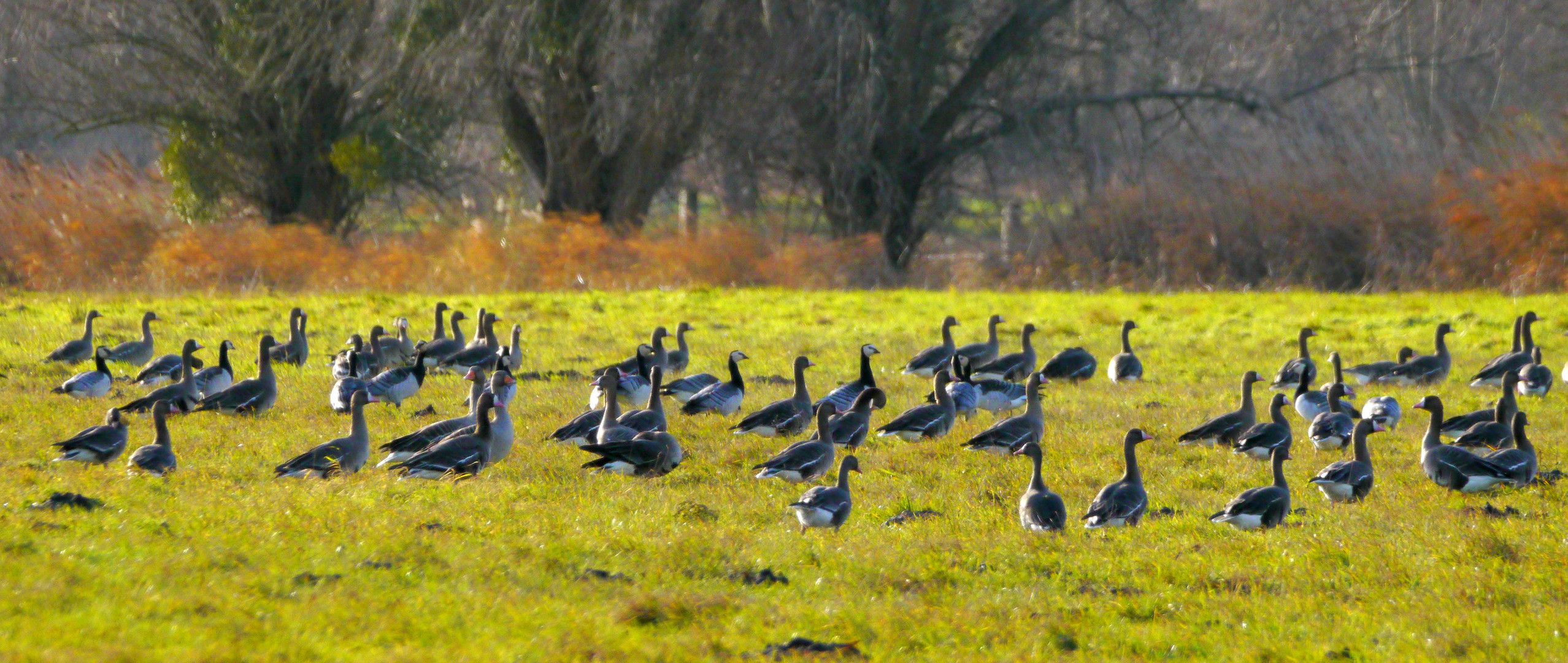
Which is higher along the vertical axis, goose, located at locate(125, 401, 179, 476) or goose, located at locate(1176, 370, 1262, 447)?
goose, located at locate(1176, 370, 1262, 447)

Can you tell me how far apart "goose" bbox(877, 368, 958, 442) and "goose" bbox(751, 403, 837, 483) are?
1.59 m

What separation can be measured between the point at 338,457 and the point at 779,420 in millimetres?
4079

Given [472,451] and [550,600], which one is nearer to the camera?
[550,600]

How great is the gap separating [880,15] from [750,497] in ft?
77.1

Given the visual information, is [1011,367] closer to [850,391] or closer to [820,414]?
[850,391]

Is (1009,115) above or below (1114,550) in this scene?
above

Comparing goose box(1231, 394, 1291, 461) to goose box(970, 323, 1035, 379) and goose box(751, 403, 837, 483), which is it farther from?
goose box(970, 323, 1035, 379)

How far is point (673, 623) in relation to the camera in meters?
7.06

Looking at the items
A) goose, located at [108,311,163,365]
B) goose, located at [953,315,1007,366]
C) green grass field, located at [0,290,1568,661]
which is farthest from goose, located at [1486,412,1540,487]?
goose, located at [108,311,163,365]

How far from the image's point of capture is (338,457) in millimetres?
11016

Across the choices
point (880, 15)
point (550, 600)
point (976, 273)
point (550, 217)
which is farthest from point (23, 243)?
point (550, 600)

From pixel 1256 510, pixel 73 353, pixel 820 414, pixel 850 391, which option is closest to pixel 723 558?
pixel 820 414

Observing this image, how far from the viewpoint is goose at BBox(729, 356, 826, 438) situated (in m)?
13.2

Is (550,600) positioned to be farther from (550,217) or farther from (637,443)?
(550,217)
